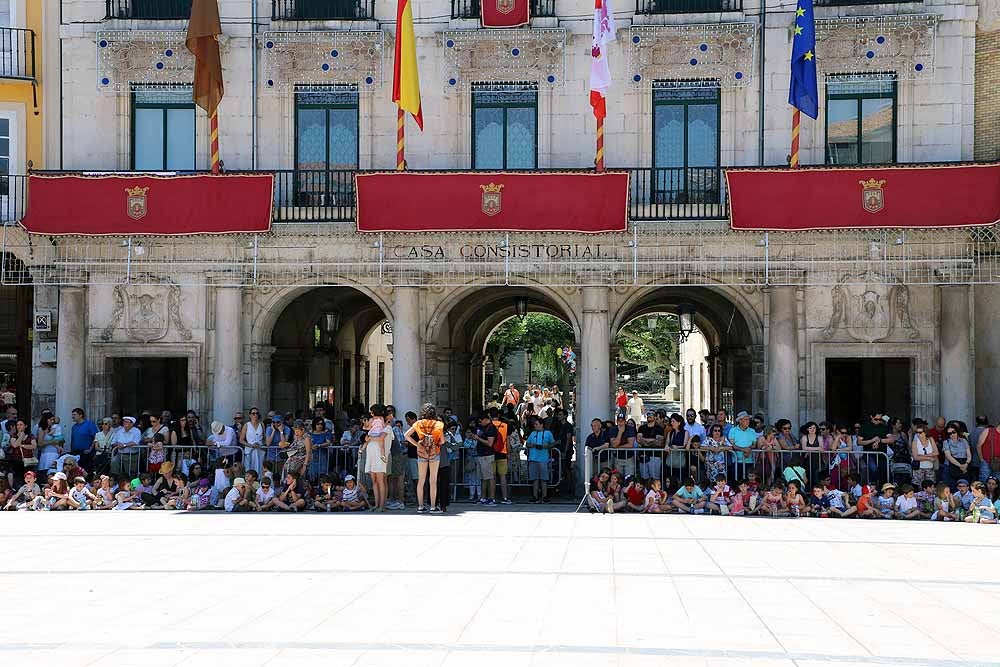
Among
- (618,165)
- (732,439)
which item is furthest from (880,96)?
(732,439)

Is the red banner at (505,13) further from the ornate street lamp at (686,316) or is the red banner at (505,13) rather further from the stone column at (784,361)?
Answer: the stone column at (784,361)

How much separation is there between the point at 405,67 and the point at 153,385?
29.7 feet

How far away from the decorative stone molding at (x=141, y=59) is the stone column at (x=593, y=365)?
28.2 feet

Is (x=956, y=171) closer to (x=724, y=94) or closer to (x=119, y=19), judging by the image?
(x=724, y=94)

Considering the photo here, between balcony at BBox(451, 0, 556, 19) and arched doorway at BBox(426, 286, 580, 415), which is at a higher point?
balcony at BBox(451, 0, 556, 19)

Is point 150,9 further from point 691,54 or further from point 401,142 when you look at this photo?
point 691,54

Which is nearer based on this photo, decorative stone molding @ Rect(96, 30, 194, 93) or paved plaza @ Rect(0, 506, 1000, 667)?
paved plaza @ Rect(0, 506, 1000, 667)

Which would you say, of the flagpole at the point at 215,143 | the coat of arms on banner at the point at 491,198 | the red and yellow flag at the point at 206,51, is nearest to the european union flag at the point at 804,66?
the coat of arms on banner at the point at 491,198

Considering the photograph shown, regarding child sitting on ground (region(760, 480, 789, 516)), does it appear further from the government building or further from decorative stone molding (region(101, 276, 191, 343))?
decorative stone molding (region(101, 276, 191, 343))

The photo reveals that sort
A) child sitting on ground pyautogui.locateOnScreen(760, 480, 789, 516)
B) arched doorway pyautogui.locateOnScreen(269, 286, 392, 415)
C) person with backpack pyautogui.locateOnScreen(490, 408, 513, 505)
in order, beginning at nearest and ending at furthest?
child sitting on ground pyautogui.locateOnScreen(760, 480, 789, 516) → person with backpack pyautogui.locateOnScreen(490, 408, 513, 505) → arched doorway pyautogui.locateOnScreen(269, 286, 392, 415)

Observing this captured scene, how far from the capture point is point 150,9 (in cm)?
2262

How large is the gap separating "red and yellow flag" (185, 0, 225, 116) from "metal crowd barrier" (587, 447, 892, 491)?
9.08 m

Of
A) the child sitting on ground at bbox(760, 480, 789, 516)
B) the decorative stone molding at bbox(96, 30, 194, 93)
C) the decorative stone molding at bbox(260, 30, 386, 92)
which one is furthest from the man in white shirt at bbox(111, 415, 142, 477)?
the child sitting on ground at bbox(760, 480, 789, 516)

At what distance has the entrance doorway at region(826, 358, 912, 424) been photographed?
23484 mm
